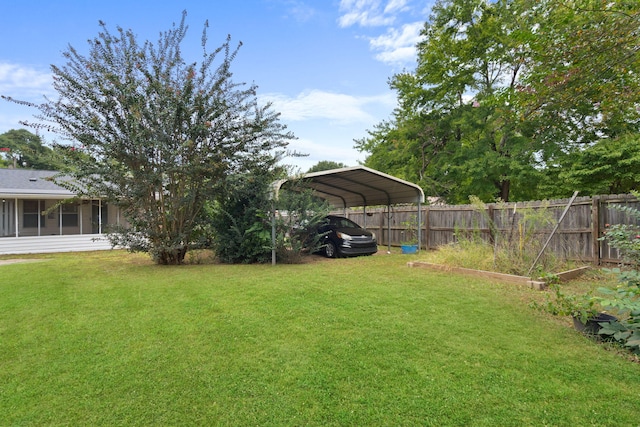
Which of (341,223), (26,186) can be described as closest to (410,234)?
(341,223)

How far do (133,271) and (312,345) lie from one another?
5.94 metres

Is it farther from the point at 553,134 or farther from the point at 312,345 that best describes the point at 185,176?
the point at 553,134

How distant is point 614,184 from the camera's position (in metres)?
12.3

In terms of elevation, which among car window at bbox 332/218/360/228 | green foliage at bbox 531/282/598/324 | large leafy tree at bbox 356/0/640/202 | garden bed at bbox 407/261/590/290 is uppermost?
large leafy tree at bbox 356/0/640/202

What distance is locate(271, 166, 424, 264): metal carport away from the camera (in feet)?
30.6

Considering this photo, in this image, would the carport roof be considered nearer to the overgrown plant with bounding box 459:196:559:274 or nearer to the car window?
the car window

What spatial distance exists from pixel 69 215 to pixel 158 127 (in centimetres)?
1041

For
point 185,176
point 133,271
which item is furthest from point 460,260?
point 133,271

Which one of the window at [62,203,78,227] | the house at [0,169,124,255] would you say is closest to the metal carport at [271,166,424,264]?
the house at [0,169,124,255]

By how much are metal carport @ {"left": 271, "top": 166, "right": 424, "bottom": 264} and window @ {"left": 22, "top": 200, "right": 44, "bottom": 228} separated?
39.0 feet

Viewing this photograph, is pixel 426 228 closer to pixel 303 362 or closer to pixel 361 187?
pixel 361 187

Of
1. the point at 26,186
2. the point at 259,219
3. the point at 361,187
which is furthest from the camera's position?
the point at 26,186

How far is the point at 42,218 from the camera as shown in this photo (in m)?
13.6

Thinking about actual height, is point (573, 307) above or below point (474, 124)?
below
